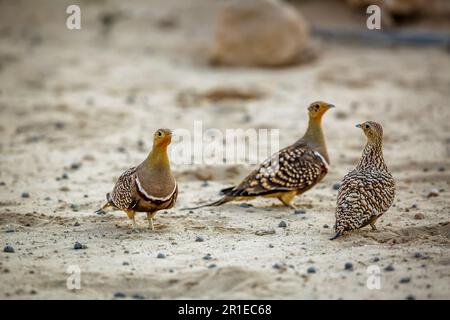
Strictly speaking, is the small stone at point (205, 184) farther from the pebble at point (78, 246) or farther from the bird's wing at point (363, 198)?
the pebble at point (78, 246)

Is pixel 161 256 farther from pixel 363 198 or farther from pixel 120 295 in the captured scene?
pixel 363 198

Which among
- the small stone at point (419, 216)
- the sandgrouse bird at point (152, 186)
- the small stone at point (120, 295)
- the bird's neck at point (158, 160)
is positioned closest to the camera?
the small stone at point (120, 295)

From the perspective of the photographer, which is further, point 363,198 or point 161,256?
point 363,198

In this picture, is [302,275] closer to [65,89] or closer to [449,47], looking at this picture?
[65,89]

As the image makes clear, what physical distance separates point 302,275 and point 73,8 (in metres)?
12.0

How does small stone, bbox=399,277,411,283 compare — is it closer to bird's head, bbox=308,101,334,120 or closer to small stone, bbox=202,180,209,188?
bird's head, bbox=308,101,334,120

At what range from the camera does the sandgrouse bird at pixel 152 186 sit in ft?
20.7

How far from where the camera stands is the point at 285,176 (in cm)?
723

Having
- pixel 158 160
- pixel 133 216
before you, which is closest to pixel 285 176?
pixel 158 160

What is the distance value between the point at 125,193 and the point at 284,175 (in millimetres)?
1684

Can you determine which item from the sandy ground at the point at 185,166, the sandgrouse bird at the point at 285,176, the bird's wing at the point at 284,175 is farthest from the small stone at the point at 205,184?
the bird's wing at the point at 284,175

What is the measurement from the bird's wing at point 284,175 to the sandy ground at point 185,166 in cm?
25

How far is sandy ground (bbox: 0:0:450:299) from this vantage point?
5342 mm

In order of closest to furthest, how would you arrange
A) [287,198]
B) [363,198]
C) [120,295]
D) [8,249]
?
1. [120,295]
2. [8,249]
3. [363,198]
4. [287,198]
